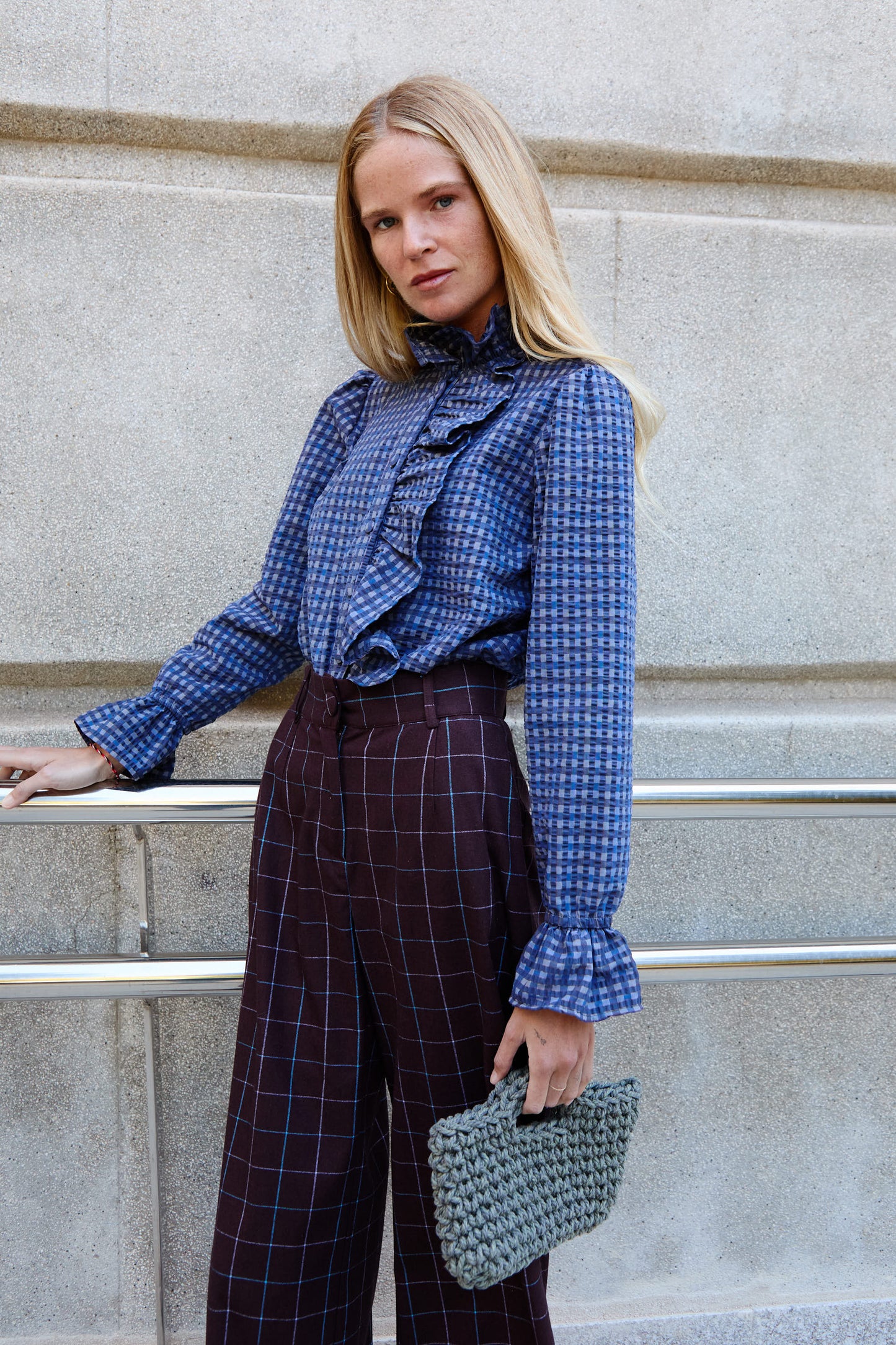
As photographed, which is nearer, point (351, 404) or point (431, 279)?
point (431, 279)

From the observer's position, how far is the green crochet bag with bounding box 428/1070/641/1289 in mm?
906

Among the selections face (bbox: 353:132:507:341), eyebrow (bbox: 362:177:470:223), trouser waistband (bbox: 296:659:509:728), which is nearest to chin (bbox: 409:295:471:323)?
face (bbox: 353:132:507:341)

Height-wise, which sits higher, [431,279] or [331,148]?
[331,148]

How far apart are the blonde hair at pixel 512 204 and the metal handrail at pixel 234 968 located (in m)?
0.80

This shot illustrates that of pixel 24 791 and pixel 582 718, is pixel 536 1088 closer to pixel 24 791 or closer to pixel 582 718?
pixel 582 718

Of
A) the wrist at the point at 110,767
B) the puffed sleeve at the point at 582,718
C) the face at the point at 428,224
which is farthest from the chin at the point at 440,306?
the wrist at the point at 110,767

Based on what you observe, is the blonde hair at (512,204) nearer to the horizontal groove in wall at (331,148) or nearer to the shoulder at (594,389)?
the shoulder at (594,389)

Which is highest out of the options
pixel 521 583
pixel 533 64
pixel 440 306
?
pixel 533 64

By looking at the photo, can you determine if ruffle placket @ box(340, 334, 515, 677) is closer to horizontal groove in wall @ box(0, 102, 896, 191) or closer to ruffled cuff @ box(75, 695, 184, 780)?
ruffled cuff @ box(75, 695, 184, 780)

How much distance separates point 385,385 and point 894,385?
113cm

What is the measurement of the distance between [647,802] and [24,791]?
0.87 metres

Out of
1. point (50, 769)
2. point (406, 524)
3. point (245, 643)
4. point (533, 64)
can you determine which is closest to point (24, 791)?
point (50, 769)

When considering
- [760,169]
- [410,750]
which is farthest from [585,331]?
[760,169]

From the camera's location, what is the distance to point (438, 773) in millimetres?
Answer: 1030
